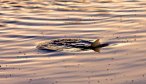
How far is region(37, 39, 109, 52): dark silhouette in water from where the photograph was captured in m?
15.1

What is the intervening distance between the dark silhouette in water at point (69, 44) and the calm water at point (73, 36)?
0.43 meters

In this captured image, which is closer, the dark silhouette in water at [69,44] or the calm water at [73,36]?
the calm water at [73,36]

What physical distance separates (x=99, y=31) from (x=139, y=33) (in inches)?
72.4

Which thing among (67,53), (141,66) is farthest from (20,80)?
(141,66)

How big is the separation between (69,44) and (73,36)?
148cm

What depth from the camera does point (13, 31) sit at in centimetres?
1852

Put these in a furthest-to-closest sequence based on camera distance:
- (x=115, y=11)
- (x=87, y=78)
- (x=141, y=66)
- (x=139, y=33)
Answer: (x=115, y=11) < (x=139, y=33) < (x=141, y=66) < (x=87, y=78)

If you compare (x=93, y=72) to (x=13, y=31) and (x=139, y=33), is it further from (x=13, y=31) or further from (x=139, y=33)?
(x=13, y=31)

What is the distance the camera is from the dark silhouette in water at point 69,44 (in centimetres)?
1510

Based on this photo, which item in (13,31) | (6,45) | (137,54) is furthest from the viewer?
(13,31)

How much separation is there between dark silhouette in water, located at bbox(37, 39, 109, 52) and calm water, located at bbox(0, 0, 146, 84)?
1.41 ft

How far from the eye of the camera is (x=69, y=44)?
15.6 m

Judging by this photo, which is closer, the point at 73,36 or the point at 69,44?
the point at 69,44

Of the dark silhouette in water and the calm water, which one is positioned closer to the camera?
the calm water
